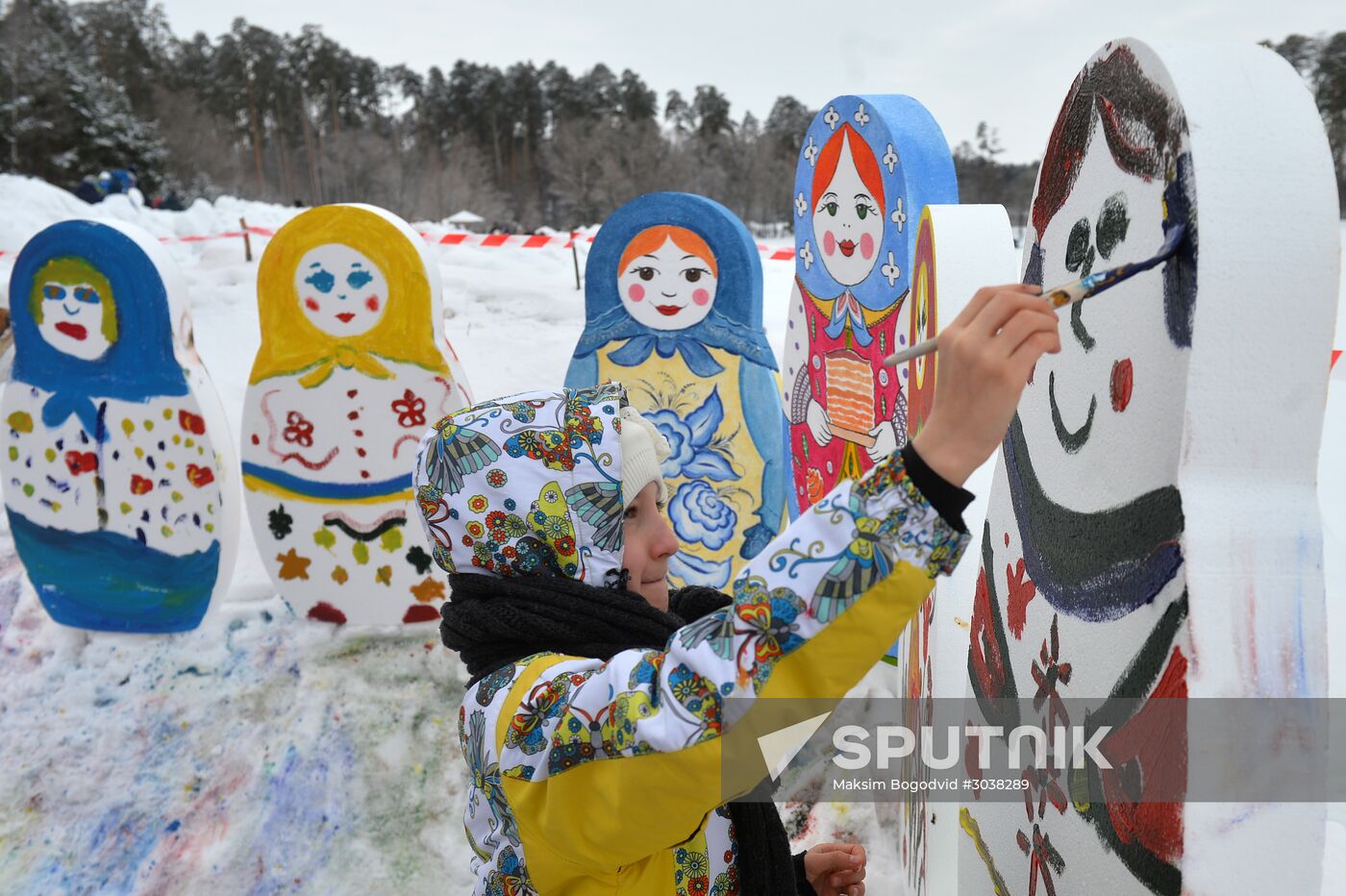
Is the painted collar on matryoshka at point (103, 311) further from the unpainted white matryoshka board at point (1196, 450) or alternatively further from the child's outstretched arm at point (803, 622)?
the unpainted white matryoshka board at point (1196, 450)

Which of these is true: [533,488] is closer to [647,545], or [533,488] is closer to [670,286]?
[647,545]

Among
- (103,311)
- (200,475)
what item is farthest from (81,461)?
(103,311)

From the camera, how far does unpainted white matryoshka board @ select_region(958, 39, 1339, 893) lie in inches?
37.4

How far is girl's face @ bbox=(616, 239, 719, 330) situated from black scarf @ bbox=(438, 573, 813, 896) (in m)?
2.85

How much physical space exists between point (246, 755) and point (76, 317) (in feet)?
6.47

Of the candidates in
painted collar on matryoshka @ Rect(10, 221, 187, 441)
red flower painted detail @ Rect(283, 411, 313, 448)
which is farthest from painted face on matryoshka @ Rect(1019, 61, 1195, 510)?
painted collar on matryoshka @ Rect(10, 221, 187, 441)

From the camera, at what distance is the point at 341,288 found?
13.5ft

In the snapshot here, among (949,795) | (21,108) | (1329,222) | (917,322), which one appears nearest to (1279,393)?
(1329,222)

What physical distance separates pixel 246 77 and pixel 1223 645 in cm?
3911

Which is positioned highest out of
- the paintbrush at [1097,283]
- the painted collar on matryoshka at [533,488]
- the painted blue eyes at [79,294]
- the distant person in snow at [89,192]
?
the distant person in snow at [89,192]

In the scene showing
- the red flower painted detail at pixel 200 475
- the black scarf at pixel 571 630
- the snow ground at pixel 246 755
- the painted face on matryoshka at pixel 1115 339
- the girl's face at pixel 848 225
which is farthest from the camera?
the red flower painted detail at pixel 200 475

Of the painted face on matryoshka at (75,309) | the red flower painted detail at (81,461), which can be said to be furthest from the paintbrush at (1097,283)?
the red flower painted detail at (81,461)

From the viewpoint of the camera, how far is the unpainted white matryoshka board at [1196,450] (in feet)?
3.12

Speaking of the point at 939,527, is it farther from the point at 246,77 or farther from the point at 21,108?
the point at 246,77
